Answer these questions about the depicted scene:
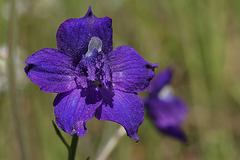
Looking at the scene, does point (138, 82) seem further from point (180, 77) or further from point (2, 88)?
point (180, 77)

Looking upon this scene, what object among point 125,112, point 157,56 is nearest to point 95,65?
point 125,112

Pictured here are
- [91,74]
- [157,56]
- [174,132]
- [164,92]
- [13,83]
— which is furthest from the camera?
[157,56]

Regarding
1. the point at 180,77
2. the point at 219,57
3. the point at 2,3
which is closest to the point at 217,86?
the point at 219,57

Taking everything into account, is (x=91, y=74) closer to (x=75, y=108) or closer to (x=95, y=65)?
(x=95, y=65)

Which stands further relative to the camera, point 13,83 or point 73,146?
Result: point 13,83

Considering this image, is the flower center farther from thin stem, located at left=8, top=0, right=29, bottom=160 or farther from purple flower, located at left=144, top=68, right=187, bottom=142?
purple flower, located at left=144, top=68, right=187, bottom=142

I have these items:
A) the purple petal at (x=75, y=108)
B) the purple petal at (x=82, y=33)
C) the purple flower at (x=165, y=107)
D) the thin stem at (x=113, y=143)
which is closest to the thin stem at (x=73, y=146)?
the purple petal at (x=75, y=108)

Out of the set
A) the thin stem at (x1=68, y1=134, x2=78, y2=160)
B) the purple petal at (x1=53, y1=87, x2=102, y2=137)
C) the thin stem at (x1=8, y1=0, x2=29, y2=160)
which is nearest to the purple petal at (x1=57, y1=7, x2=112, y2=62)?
the purple petal at (x1=53, y1=87, x2=102, y2=137)
